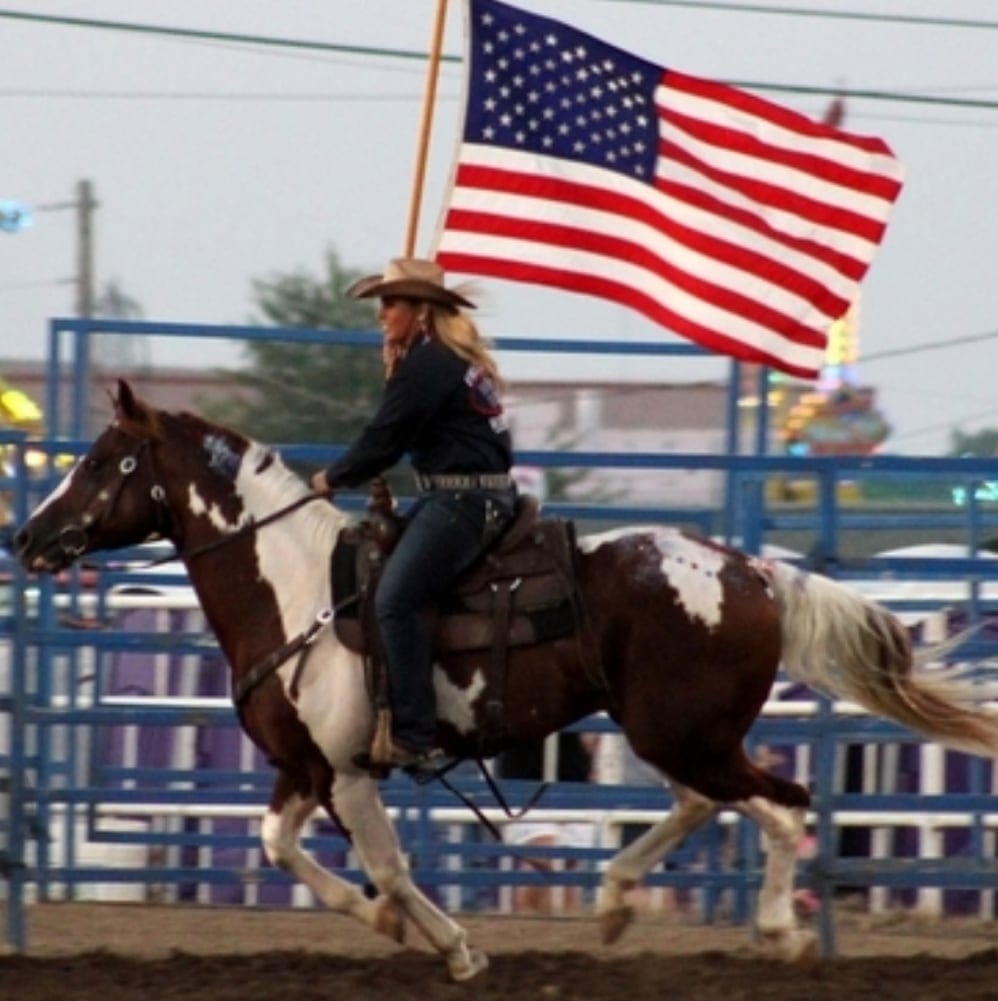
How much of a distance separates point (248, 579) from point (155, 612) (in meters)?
3.00

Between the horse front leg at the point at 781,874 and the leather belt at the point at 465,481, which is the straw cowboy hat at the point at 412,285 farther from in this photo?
the horse front leg at the point at 781,874

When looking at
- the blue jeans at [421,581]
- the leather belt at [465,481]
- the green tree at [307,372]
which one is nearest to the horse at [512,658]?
the blue jeans at [421,581]

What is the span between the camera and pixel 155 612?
10961 mm

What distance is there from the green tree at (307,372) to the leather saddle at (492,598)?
53.0 feet

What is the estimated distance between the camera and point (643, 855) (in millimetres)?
8180

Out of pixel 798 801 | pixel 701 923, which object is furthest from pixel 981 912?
pixel 798 801

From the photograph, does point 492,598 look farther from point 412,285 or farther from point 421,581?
point 412,285

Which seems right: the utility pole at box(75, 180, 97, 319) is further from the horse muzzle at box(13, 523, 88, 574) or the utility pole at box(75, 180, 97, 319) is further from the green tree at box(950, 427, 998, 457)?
the horse muzzle at box(13, 523, 88, 574)

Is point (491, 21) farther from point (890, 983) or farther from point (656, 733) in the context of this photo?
point (890, 983)

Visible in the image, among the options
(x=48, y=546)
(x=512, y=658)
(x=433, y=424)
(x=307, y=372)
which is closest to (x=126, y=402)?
(x=48, y=546)

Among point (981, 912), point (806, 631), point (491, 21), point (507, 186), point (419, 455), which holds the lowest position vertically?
point (981, 912)

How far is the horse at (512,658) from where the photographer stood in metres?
7.85

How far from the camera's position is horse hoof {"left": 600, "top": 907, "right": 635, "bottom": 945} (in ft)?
26.9

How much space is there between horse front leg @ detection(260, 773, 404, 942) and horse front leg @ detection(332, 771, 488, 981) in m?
0.06
